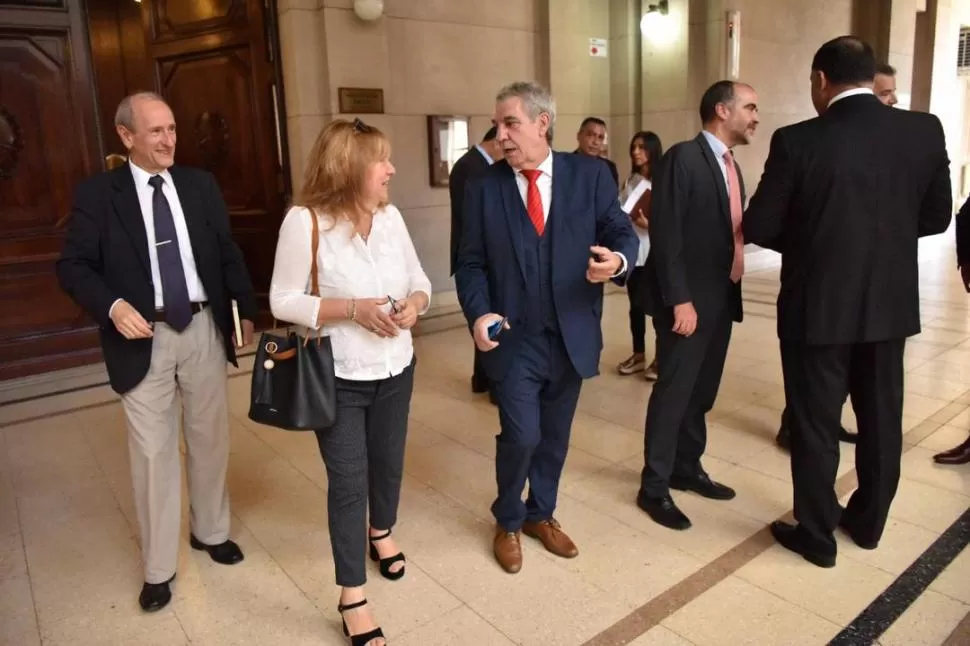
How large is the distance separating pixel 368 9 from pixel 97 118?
222 cm

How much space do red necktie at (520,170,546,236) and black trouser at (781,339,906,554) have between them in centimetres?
99

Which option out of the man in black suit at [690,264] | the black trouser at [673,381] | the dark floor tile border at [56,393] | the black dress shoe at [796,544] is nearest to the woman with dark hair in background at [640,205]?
the black trouser at [673,381]

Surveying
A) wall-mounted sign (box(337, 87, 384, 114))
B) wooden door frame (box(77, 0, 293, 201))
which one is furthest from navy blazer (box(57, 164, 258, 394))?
wall-mounted sign (box(337, 87, 384, 114))

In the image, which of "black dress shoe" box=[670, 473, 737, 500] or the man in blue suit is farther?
"black dress shoe" box=[670, 473, 737, 500]

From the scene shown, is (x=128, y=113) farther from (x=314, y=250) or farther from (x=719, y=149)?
(x=719, y=149)

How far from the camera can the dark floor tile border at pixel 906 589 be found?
227cm

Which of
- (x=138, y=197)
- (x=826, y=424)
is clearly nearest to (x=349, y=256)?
(x=138, y=197)

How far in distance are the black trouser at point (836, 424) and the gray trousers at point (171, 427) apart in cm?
208

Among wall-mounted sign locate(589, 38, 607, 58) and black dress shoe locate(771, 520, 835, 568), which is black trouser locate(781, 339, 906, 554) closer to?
black dress shoe locate(771, 520, 835, 568)

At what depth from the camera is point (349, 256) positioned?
2176 mm

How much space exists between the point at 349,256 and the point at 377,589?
121 cm

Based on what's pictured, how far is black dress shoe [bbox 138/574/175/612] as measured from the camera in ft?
8.31

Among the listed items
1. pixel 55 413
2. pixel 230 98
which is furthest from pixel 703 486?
pixel 230 98

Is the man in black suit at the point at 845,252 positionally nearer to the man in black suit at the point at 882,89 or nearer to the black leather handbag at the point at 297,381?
the man in black suit at the point at 882,89
